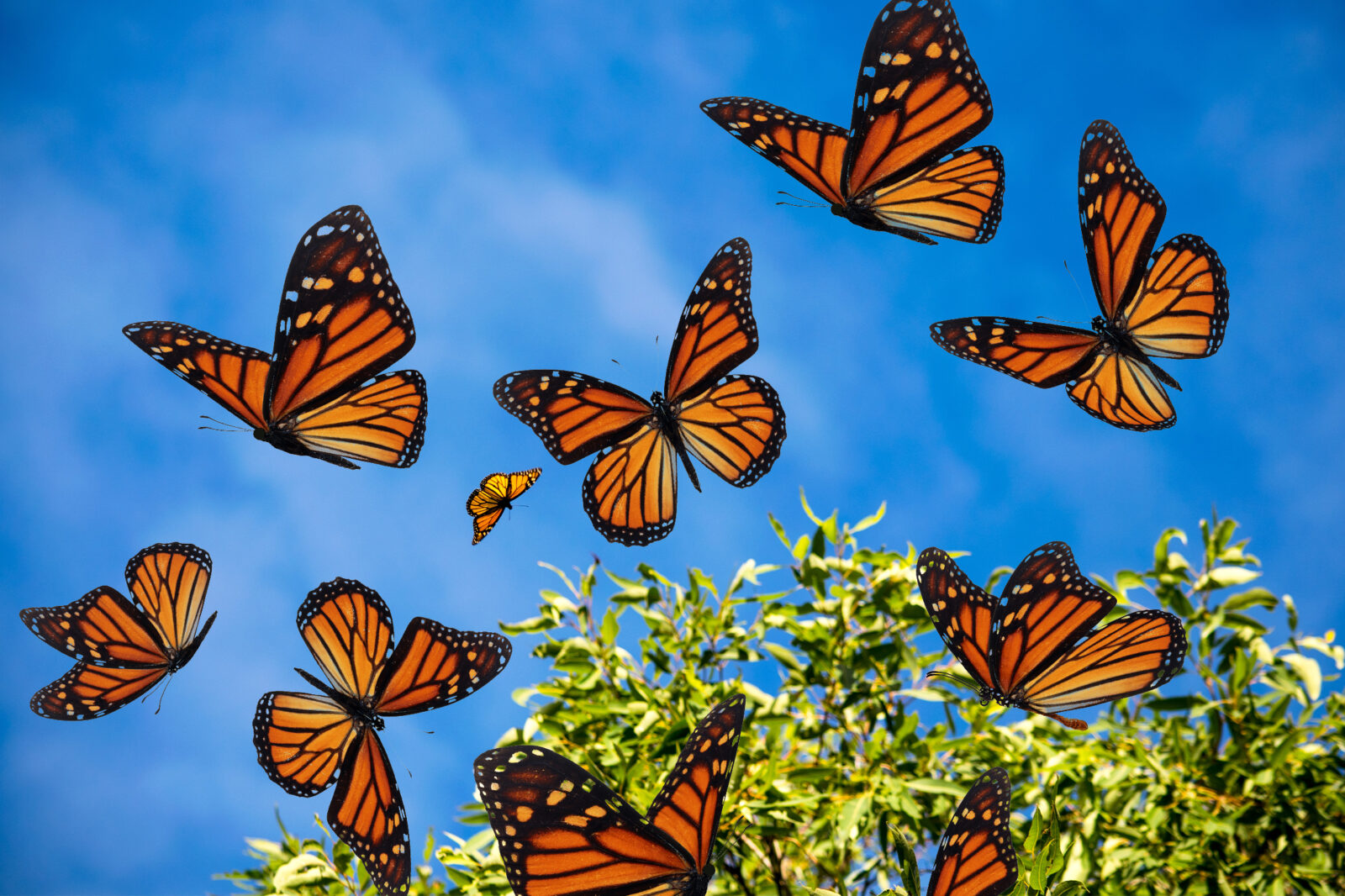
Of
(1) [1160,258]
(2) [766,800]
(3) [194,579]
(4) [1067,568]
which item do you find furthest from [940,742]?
(3) [194,579]

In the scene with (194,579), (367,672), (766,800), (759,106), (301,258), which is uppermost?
(759,106)

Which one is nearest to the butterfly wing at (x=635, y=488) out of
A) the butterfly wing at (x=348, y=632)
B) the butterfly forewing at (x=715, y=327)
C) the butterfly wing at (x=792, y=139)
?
the butterfly forewing at (x=715, y=327)

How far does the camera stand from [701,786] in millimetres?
1415

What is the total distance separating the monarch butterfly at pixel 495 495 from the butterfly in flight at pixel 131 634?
28.9 inches

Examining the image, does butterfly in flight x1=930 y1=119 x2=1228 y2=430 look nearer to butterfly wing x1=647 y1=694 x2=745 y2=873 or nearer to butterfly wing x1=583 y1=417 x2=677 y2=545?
butterfly wing x1=583 y1=417 x2=677 y2=545

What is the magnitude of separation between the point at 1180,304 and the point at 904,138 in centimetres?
78

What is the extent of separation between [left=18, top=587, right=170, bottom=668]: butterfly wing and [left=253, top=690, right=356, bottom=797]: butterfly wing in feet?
1.32

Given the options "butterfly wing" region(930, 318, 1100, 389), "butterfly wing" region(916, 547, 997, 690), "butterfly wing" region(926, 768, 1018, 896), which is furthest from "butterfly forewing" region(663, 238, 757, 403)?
"butterfly wing" region(926, 768, 1018, 896)

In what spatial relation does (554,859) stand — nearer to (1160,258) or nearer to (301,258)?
(301,258)

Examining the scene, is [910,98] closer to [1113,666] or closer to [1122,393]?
[1122,393]

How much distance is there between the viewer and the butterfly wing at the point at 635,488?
2148mm

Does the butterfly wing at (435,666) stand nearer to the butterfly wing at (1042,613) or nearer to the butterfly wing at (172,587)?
the butterfly wing at (172,587)

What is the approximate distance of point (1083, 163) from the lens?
6.62 feet

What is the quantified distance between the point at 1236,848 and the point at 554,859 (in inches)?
99.5
